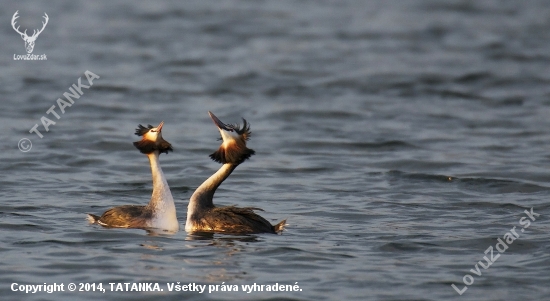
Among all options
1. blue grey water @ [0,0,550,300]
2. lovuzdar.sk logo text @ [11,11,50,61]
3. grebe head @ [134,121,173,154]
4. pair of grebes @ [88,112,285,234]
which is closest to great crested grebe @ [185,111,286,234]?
pair of grebes @ [88,112,285,234]

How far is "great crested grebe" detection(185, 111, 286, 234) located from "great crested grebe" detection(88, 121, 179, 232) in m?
0.24

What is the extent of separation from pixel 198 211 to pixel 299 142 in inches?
283

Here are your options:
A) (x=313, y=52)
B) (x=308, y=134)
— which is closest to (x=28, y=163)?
(x=308, y=134)

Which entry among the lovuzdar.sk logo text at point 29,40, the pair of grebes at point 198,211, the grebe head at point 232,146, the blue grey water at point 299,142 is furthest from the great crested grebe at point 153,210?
the lovuzdar.sk logo text at point 29,40

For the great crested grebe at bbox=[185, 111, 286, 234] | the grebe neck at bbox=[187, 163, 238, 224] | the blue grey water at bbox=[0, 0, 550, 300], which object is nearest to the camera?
the blue grey water at bbox=[0, 0, 550, 300]

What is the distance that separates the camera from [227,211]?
11086mm

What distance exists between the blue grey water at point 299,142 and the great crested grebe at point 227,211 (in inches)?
6.7

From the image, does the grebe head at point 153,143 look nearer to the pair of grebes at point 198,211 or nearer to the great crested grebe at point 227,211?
the pair of grebes at point 198,211

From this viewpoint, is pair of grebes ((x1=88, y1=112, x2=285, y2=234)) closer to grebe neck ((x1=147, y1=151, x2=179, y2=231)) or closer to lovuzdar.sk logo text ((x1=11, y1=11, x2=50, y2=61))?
grebe neck ((x1=147, y1=151, x2=179, y2=231))

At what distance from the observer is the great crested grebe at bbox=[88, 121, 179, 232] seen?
36.5 ft

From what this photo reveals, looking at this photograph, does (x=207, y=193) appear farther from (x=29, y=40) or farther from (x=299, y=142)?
(x=29, y=40)

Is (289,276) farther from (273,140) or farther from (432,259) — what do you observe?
(273,140)

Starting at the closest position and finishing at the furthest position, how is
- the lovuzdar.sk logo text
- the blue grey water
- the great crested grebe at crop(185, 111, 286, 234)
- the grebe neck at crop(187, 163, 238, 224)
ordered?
1. the blue grey water
2. the great crested grebe at crop(185, 111, 286, 234)
3. the grebe neck at crop(187, 163, 238, 224)
4. the lovuzdar.sk logo text

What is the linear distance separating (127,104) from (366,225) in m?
10.1
